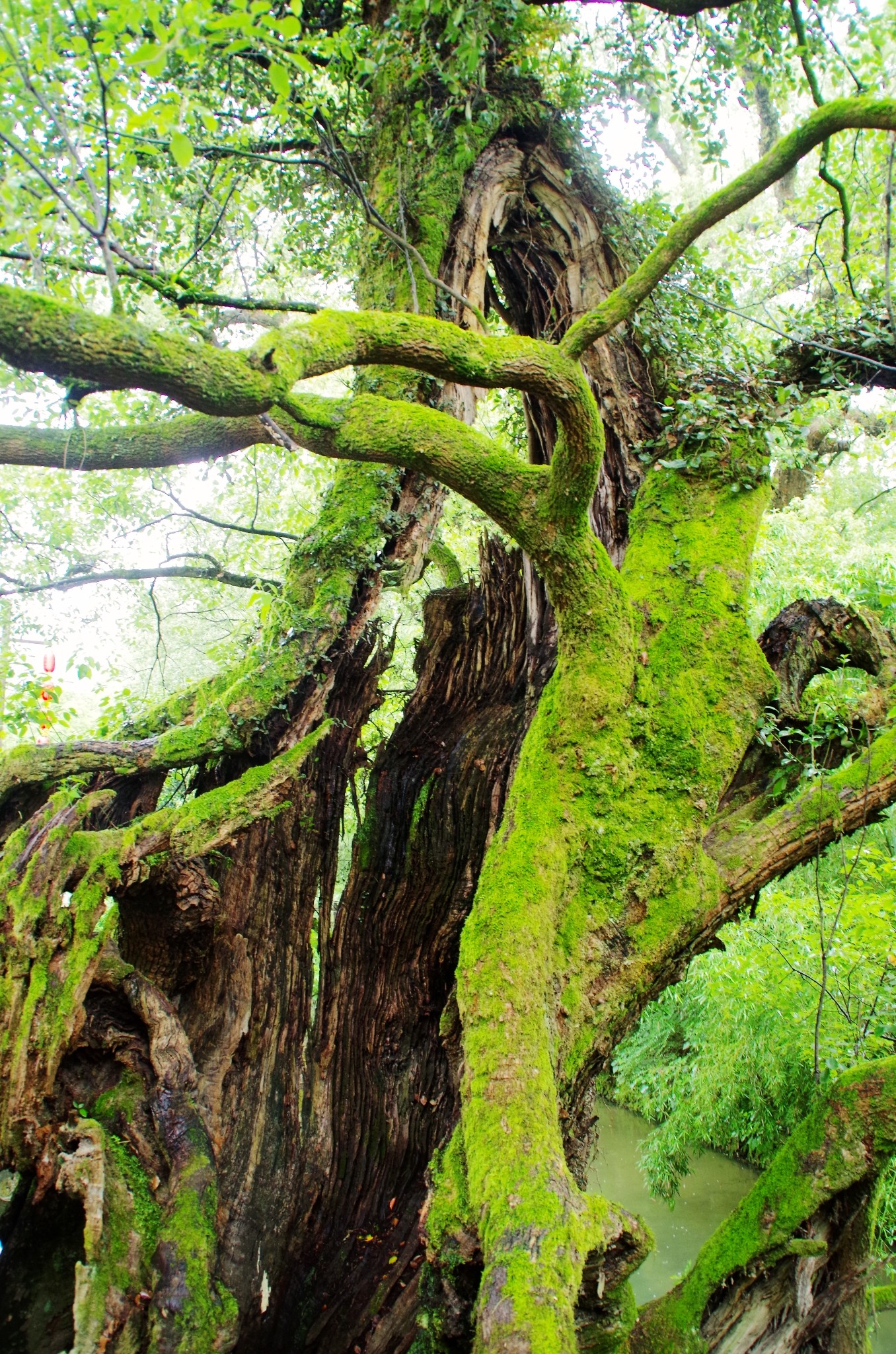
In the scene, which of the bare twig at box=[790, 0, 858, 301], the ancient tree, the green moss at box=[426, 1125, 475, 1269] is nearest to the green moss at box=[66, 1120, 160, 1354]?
the ancient tree

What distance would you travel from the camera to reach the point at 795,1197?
2990mm

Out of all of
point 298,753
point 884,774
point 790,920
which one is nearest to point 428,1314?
point 298,753

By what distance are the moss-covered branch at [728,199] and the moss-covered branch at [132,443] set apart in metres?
1.24

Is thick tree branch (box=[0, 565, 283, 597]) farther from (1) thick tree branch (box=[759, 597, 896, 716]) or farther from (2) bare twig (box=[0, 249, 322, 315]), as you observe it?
(1) thick tree branch (box=[759, 597, 896, 716])

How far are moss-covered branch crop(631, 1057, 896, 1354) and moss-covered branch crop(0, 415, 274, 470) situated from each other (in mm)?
3319

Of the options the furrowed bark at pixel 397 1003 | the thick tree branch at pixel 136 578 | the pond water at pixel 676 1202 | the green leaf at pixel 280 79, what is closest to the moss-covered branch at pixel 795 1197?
the furrowed bark at pixel 397 1003

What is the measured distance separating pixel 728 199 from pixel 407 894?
2.93 metres

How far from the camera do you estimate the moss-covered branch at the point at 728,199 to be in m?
2.67

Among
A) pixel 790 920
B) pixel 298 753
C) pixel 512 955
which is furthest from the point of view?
pixel 790 920

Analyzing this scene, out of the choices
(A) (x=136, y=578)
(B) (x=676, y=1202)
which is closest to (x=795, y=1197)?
(A) (x=136, y=578)

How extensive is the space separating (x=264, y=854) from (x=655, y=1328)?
2.24 m

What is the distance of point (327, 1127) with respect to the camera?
10.1 ft

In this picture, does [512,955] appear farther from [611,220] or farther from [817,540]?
[817,540]

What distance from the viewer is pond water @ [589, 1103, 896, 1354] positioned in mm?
7441
